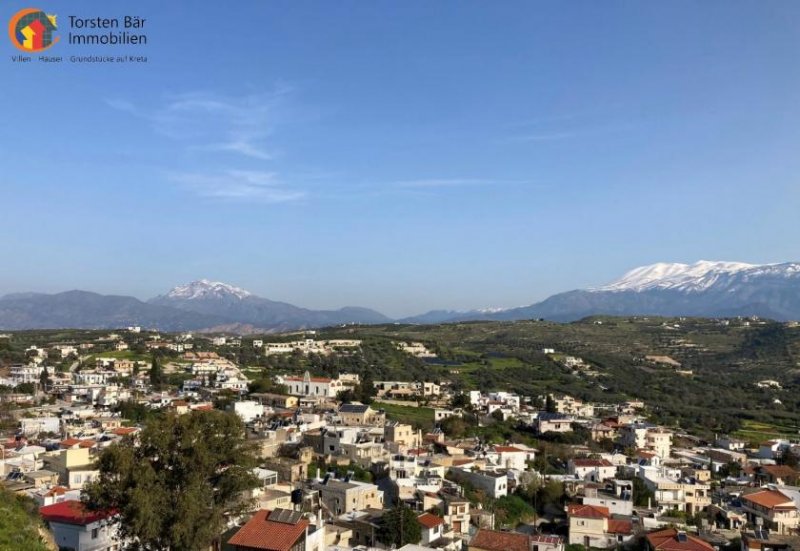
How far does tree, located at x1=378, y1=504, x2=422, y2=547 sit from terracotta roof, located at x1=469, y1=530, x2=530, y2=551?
6.47ft

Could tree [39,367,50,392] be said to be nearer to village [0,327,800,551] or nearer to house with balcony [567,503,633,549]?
village [0,327,800,551]

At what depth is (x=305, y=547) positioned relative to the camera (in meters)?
20.3

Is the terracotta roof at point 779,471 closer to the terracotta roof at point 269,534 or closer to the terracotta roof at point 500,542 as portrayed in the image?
the terracotta roof at point 500,542

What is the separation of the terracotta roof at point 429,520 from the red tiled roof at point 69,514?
10.9 meters

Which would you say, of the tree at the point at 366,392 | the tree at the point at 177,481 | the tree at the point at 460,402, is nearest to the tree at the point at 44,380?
the tree at the point at 366,392

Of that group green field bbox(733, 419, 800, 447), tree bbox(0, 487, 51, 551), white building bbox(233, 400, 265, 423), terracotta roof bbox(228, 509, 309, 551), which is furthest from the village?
green field bbox(733, 419, 800, 447)

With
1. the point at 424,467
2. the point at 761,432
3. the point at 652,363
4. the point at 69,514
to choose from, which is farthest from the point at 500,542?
the point at 652,363

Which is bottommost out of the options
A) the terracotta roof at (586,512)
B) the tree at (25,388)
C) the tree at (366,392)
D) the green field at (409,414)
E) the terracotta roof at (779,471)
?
the terracotta roof at (779,471)

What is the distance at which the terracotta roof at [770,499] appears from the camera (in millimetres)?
32781

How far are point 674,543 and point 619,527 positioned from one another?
12.4 feet

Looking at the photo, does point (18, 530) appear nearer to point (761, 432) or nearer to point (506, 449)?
point (506, 449)

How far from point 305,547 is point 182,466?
13.7 feet

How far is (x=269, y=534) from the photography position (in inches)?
797

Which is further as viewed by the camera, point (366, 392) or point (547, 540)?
point (366, 392)
